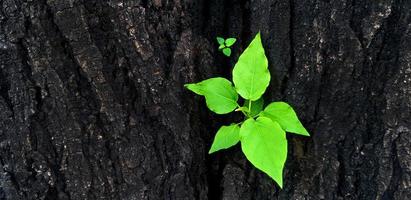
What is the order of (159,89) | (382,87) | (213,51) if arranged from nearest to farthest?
(382,87) → (159,89) → (213,51)

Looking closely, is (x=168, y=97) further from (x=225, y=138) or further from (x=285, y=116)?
(x=285, y=116)

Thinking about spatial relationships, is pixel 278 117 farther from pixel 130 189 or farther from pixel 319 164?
pixel 130 189

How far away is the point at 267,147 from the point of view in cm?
132

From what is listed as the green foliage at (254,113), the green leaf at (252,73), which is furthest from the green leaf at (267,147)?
the green leaf at (252,73)

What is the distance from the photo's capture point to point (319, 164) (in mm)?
1418

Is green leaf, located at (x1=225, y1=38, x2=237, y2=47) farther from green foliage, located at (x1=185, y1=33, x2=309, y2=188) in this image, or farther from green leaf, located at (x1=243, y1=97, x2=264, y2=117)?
green leaf, located at (x1=243, y1=97, x2=264, y2=117)

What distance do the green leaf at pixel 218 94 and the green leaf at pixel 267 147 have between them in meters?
0.13

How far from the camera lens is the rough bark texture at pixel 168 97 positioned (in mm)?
1345

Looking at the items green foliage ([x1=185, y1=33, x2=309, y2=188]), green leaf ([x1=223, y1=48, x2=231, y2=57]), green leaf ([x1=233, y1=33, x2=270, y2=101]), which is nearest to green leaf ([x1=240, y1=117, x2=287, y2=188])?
green foliage ([x1=185, y1=33, x2=309, y2=188])

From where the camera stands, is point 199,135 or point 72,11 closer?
point 72,11

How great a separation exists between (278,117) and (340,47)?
264mm

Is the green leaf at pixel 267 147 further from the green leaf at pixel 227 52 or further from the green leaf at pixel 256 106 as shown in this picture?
the green leaf at pixel 227 52

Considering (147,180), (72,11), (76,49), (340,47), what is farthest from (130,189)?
(340,47)

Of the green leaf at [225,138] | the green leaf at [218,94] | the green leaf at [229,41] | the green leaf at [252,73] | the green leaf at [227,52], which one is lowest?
the green leaf at [225,138]
